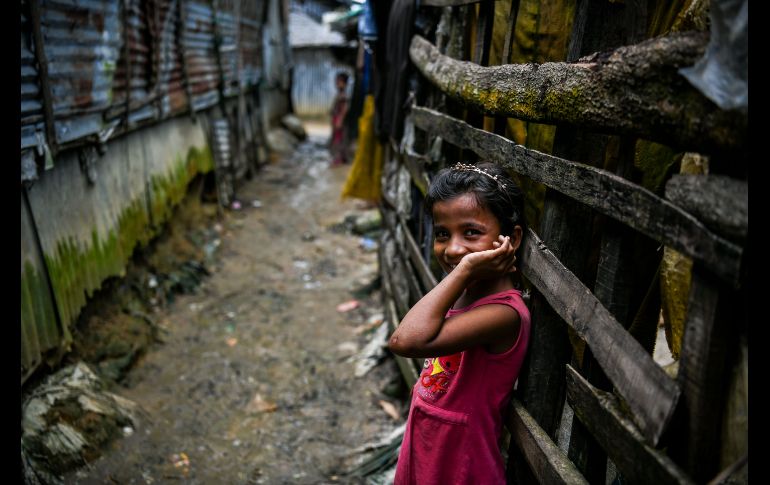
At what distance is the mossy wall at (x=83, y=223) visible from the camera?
358 centimetres

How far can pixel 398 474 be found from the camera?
6.81 ft

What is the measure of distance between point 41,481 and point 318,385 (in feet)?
6.75

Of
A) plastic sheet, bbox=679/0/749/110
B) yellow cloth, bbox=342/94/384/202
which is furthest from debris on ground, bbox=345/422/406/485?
yellow cloth, bbox=342/94/384/202

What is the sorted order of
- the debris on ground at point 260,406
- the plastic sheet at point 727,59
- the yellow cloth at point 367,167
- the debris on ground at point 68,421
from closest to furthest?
the plastic sheet at point 727,59, the debris on ground at point 68,421, the debris on ground at point 260,406, the yellow cloth at point 367,167

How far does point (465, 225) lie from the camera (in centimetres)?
169

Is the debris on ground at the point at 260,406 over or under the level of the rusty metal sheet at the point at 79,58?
under

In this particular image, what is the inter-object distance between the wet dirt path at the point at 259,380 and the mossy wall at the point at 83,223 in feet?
2.65

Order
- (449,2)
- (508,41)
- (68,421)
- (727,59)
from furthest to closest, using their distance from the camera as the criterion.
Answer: (68,421) → (449,2) → (508,41) → (727,59)

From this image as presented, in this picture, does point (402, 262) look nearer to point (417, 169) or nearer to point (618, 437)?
point (417, 169)

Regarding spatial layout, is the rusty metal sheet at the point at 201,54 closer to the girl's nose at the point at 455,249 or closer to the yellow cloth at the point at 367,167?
the yellow cloth at the point at 367,167

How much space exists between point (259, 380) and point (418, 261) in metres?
1.92

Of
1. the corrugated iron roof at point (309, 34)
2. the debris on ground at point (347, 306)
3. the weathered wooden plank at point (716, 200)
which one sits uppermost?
the corrugated iron roof at point (309, 34)

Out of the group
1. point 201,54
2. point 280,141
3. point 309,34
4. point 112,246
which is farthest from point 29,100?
point 309,34

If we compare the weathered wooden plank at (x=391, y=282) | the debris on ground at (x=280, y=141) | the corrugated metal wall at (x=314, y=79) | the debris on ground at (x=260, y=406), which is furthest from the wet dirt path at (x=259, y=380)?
the corrugated metal wall at (x=314, y=79)
